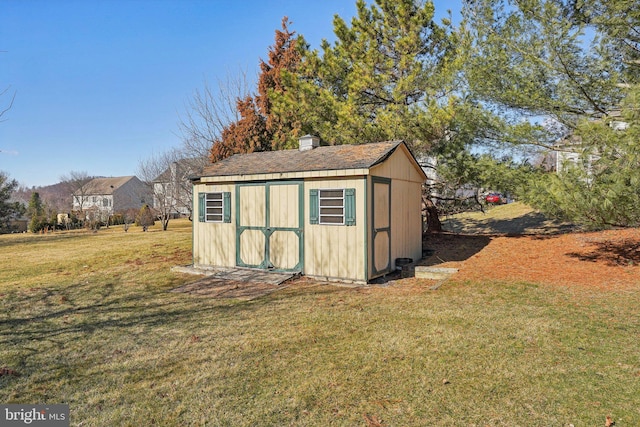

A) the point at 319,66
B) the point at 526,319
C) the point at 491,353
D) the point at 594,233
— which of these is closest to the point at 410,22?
the point at 319,66

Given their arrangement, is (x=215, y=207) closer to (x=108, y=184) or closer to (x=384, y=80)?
(x=384, y=80)

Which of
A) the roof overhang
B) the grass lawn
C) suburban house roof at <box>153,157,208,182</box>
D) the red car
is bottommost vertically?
the grass lawn

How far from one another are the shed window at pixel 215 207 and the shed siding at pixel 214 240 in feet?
0.40

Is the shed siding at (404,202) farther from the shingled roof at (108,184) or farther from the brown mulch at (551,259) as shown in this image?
the shingled roof at (108,184)

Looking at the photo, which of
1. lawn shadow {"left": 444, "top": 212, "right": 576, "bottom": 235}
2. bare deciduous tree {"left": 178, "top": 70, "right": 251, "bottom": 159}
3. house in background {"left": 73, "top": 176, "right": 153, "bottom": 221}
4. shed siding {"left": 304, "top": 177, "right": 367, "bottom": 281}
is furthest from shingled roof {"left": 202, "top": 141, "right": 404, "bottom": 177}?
house in background {"left": 73, "top": 176, "right": 153, "bottom": 221}

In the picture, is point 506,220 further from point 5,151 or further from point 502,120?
point 5,151

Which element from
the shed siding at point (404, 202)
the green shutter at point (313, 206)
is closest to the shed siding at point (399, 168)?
the shed siding at point (404, 202)

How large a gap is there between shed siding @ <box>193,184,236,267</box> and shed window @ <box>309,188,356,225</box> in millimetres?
2745

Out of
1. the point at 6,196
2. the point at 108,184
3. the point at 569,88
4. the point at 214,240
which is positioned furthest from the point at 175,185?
the point at 108,184

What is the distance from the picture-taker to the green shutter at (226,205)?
1029 cm

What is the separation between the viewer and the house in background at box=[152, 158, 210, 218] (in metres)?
21.3

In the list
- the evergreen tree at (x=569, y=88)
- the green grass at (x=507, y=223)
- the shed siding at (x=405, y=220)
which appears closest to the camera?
the evergreen tree at (x=569, y=88)

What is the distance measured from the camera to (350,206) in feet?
27.7

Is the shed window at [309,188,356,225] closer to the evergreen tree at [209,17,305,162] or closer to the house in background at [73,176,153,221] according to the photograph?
the evergreen tree at [209,17,305,162]
